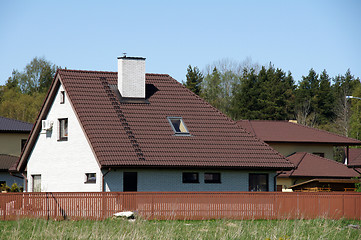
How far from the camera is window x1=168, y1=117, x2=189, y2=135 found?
33.3m

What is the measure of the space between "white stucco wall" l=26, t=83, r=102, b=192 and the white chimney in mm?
2974

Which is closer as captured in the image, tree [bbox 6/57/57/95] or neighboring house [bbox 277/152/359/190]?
neighboring house [bbox 277/152/359/190]

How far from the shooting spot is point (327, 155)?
168 ft

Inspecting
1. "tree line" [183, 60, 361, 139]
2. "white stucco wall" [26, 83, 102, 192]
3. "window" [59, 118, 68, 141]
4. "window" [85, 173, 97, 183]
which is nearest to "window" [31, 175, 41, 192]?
Answer: "white stucco wall" [26, 83, 102, 192]

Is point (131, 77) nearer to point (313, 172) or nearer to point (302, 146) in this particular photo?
point (313, 172)

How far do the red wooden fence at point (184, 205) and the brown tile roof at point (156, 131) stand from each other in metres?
2.74

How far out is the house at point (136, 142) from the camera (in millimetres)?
30891

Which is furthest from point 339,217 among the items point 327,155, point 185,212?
point 327,155

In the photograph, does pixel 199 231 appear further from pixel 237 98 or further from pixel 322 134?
pixel 237 98

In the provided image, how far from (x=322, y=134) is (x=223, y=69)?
45.3 meters

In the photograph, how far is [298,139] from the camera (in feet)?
164

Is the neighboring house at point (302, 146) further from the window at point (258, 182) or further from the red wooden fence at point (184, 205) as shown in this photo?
the red wooden fence at point (184, 205)

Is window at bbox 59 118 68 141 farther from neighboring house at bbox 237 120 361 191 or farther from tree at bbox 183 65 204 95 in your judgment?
tree at bbox 183 65 204 95

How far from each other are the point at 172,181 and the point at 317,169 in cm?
1693
